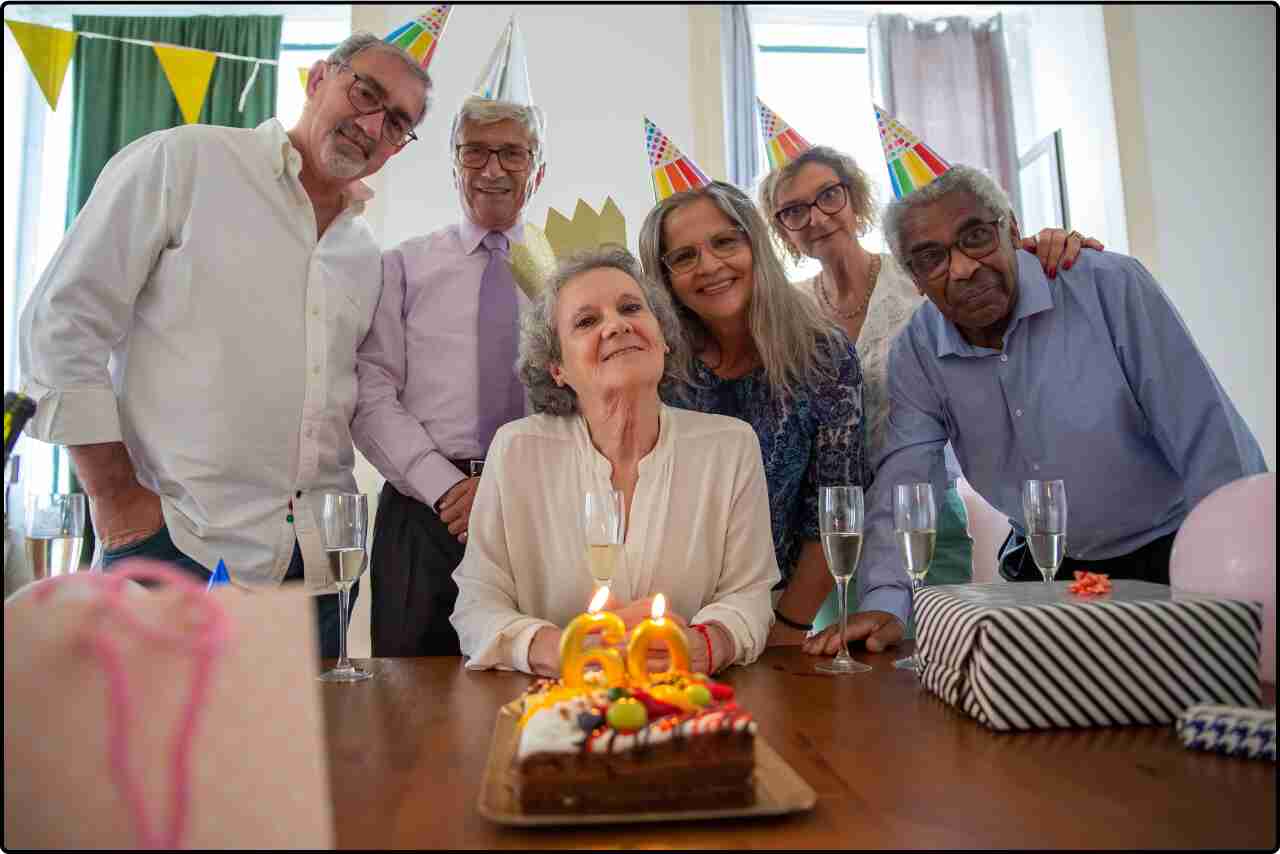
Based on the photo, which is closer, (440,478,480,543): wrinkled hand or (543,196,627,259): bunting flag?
(440,478,480,543): wrinkled hand

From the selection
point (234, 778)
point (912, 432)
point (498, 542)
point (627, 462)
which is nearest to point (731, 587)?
point (627, 462)

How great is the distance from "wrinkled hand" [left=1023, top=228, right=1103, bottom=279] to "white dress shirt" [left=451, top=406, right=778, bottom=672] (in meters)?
0.84

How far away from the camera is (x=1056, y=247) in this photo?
2086 mm

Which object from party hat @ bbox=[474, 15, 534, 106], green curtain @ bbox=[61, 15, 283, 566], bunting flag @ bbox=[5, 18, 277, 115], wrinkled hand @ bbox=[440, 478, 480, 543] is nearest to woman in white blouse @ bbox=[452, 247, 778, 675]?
wrinkled hand @ bbox=[440, 478, 480, 543]

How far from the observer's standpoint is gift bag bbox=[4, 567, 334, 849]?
24.1 inches

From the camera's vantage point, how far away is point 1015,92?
5777 millimetres

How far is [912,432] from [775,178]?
884mm

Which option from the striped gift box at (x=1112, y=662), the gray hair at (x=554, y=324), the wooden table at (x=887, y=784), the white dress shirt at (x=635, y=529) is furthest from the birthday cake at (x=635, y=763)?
the gray hair at (x=554, y=324)

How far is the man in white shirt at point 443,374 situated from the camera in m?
2.17

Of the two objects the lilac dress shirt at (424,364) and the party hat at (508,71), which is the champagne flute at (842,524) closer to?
the lilac dress shirt at (424,364)

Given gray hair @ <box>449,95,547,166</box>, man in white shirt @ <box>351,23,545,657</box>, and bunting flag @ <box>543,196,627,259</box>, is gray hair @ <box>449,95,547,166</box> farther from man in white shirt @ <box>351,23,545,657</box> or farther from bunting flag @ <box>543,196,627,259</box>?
bunting flag @ <box>543,196,627,259</box>

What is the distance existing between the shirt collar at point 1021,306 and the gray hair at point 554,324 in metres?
0.61

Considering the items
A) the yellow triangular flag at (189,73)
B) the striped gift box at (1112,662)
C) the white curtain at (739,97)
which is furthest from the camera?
→ the white curtain at (739,97)

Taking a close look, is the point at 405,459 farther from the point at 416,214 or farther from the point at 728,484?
the point at 416,214
